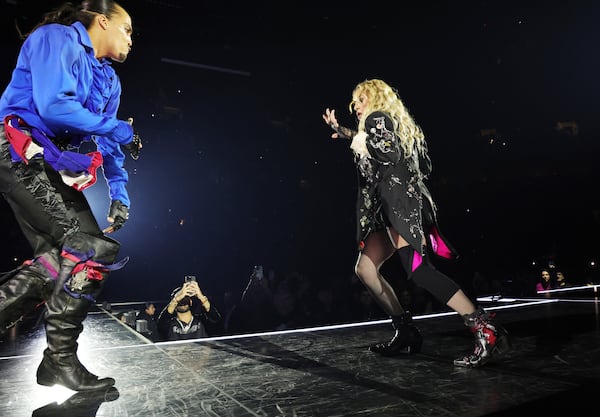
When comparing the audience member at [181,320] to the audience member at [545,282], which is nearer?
the audience member at [181,320]

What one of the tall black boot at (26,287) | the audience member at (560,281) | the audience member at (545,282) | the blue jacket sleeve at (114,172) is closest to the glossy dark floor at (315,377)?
the tall black boot at (26,287)

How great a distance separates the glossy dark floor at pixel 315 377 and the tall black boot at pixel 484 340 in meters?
0.05

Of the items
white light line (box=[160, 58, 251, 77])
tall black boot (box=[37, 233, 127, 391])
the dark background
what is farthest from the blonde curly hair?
white light line (box=[160, 58, 251, 77])

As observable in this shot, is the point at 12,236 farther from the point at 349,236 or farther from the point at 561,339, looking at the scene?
the point at 561,339

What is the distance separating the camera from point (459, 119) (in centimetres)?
693

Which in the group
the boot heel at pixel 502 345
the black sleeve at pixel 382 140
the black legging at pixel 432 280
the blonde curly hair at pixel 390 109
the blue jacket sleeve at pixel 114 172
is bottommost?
the boot heel at pixel 502 345

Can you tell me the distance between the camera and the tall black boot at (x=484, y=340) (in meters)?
1.55

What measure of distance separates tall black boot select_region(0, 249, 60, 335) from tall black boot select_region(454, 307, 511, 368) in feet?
4.69

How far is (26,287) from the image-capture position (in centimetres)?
122

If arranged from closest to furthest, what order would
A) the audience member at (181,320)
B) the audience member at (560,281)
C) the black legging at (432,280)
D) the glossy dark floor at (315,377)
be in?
the glossy dark floor at (315,377) < the black legging at (432,280) < the audience member at (181,320) < the audience member at (560,281)

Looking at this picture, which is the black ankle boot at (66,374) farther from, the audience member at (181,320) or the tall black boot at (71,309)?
the audience member at (181,320)

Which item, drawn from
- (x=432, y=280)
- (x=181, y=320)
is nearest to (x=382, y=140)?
(x=432, y=280)

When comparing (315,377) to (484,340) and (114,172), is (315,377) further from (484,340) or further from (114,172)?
(114,172)

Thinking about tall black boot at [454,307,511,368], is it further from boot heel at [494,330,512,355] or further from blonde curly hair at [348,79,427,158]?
blonde curly hair at [348,79,427,158]
